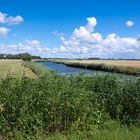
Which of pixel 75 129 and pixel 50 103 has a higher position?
pixel 50 103

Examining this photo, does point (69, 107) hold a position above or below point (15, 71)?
below

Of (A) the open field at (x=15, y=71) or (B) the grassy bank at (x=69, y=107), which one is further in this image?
(A) the open field at (x=15, y=71)

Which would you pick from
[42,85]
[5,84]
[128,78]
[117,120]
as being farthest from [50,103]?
[128,78]

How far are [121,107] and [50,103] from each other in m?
2.49

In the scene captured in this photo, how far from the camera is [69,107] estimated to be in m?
9.27

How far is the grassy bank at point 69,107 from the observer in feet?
28.5

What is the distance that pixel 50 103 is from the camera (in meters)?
9.03

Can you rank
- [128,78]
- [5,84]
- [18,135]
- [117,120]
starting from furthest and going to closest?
[128,78] < [117,120] < [5,84] < [18,135]

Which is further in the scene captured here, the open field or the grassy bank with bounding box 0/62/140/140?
the open field

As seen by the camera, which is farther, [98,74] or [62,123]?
[98,74]

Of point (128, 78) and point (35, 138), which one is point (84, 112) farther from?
point (128, 78)

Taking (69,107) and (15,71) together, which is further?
(15,71)

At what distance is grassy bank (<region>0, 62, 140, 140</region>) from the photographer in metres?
8.67

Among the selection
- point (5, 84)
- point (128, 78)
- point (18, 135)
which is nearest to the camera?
point (18, 135)
